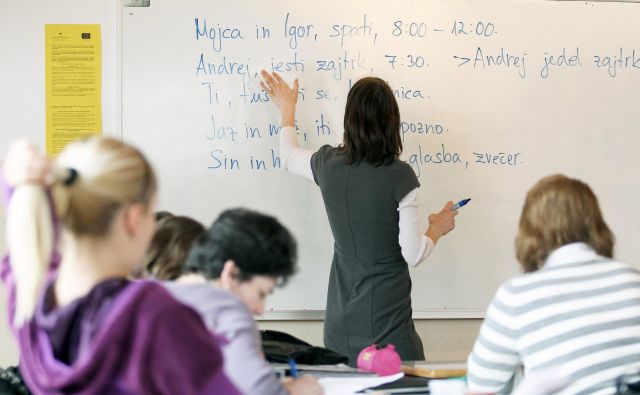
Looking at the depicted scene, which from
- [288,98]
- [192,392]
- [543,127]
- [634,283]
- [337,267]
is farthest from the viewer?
[543,127]

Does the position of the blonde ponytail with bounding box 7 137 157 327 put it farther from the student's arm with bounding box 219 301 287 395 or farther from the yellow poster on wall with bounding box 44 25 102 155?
the yellow poster on wall with bounding box 44 25 102 155

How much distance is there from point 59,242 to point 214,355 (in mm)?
274

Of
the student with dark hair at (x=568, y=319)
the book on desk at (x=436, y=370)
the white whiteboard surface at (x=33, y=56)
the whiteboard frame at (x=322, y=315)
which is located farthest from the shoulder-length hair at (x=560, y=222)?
the white whiteboard surface at (x=33, y=56)

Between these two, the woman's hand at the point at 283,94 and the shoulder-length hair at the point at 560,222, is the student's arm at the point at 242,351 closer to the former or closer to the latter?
the shoulder-length hair at the point at 560,222

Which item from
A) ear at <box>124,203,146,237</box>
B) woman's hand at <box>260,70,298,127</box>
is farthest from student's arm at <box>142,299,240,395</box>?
woman's hand at <box>260,70,298,127</box>

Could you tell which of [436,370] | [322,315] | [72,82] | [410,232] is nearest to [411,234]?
[410,232]

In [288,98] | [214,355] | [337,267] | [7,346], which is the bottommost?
[7,346]

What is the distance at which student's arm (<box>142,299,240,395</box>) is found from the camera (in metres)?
1.04

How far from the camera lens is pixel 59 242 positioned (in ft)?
3.73

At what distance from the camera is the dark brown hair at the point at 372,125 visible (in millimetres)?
2484

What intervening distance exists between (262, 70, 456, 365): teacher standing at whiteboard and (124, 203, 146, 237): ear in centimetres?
139

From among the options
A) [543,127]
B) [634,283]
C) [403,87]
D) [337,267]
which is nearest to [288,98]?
[403,87]

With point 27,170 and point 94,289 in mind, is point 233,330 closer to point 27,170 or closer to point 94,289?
point 94,289

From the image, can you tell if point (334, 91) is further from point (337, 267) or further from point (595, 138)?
point (595, 138)
